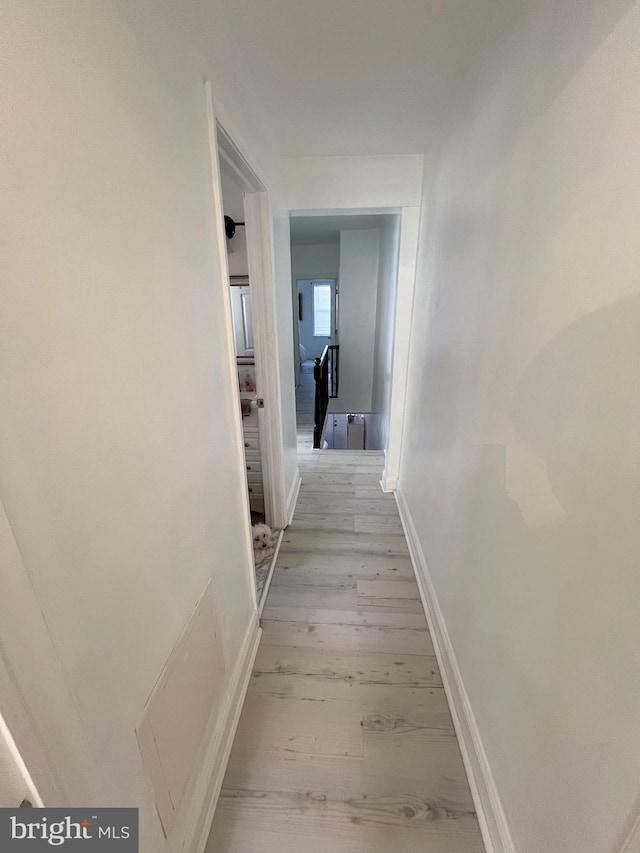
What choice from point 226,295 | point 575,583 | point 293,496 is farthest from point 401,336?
point 575,583

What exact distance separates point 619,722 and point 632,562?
284 mm

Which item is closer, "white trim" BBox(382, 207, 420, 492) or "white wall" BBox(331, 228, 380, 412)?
"white trim" BBox(382, 207, 420, 492)

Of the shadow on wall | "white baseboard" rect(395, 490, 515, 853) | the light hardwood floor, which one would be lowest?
the light hardwood floor

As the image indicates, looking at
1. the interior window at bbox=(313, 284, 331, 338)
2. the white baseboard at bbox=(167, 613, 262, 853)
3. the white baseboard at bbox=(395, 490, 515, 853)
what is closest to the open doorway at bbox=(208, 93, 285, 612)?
the white baseboard at bbox=(167, 613, 262, 853)

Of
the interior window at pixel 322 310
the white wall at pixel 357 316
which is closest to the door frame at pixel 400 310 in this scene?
the white wall at pixel 357 316

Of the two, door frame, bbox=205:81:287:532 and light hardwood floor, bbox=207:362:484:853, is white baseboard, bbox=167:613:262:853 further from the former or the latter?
door frame, bbox=205:81:287:532

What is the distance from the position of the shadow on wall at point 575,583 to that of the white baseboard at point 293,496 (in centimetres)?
174

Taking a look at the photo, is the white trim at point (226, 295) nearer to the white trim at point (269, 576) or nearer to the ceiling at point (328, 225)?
the white trim at point (269, 576)

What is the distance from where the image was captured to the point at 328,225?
4.59m

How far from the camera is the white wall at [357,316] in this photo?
5.01 meters

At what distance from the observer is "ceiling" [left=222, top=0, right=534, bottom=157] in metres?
1.13

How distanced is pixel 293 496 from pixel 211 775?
178 cm

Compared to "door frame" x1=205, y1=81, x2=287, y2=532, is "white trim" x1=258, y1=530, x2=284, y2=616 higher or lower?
lower

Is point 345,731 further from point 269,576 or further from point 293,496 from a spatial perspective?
point 293,496
